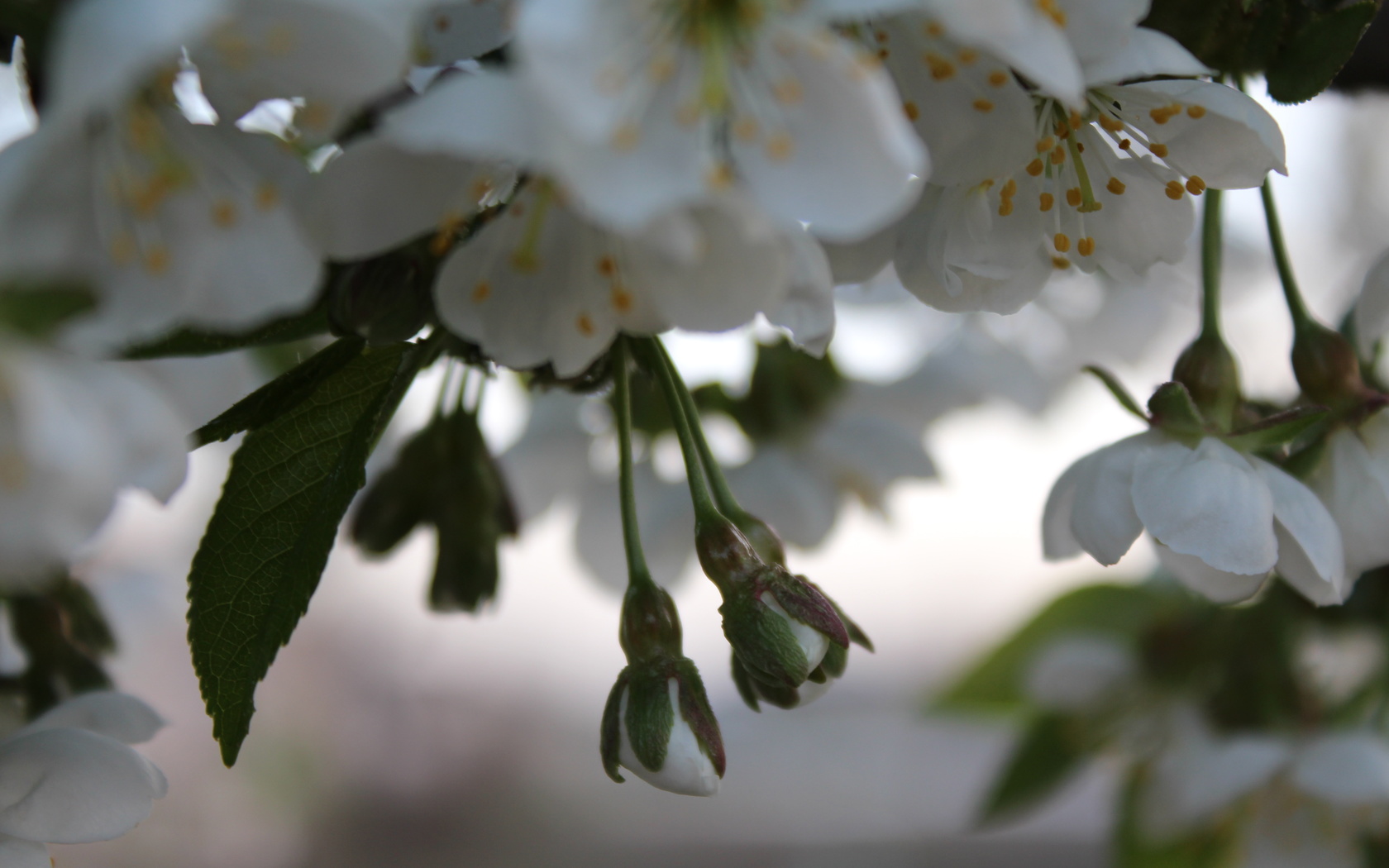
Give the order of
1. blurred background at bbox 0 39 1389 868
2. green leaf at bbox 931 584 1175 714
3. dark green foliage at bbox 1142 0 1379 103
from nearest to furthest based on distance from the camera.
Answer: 1. dark green foliage at bbox 1142 0 1379 103
2. green leaf at bbox 931 584 1175 714
3. blurred background at bbox 0 39 1389 868

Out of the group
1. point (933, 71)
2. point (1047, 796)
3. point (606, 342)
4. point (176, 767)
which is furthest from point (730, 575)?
point (176, 767)

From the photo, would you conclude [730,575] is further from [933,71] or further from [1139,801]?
[1139,801]

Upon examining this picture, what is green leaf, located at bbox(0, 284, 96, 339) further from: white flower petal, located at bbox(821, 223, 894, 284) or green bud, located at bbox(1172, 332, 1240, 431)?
green bud, located at bbox(1172, 332, 1240, 431)

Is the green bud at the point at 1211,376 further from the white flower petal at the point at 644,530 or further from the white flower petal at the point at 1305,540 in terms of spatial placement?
the white flower petal at the point at 644,530

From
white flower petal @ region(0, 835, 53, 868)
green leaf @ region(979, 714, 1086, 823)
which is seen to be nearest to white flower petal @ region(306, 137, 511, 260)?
white flower petal @ region(0, 835, 53, 868)

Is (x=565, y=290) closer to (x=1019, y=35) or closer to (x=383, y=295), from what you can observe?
(x=383, y=295)

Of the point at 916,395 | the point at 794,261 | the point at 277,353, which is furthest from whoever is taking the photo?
the point at 916,395
